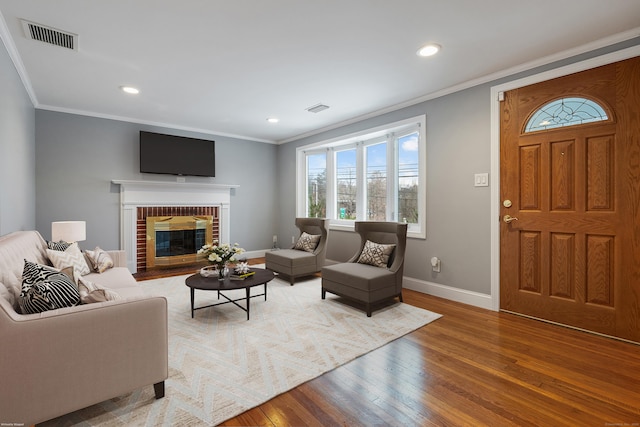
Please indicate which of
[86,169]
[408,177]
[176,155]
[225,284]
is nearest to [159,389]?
[225,284]

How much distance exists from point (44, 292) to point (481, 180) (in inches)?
145

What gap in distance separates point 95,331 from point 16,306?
45 cm

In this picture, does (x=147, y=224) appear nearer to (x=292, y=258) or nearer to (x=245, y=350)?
(x=292, y=258)

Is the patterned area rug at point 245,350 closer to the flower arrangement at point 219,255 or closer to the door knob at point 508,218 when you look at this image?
the flower arrangement at point 219,255

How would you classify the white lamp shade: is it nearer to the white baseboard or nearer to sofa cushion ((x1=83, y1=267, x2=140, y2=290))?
sofa cushion ((x1=83, y1=267, x2=140, y2=290))

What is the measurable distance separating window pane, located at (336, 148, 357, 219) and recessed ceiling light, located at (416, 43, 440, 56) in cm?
248

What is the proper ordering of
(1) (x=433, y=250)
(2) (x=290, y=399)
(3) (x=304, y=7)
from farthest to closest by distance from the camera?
(1) (x=433, y=250) → (3) (x=304, y=7) → (2) (x=290, y=399)

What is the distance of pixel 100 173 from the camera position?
15.3 feet

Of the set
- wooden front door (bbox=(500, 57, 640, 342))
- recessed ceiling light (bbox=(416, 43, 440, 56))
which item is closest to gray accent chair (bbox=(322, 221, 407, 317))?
wooden front door (bbox=(500, 57, 640, 342))

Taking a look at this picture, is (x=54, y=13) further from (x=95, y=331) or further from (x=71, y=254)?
(x=95, y=331)

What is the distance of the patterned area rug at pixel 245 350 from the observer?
1646 mm

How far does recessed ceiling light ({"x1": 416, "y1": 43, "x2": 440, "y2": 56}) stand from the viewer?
260 centimetres

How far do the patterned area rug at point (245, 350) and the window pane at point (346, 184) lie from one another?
75.4 inches

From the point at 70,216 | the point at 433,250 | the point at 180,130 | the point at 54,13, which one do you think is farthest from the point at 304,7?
the point at 70,216
